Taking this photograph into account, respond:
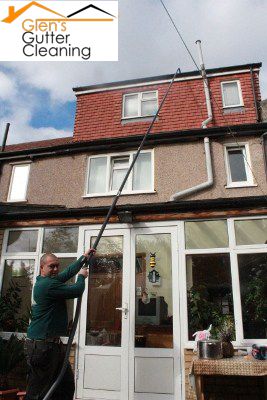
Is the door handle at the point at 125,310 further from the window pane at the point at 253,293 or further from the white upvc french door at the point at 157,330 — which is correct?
the window pane at the point at 253,293

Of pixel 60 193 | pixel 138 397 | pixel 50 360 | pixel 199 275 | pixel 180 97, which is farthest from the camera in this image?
pixel 180 97

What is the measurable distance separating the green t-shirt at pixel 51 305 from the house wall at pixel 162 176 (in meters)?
5.94

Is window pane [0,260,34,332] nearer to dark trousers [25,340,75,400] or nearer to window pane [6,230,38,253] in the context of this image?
window pane [6,230,38,253]

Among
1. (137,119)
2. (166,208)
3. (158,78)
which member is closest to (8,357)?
(166,208)

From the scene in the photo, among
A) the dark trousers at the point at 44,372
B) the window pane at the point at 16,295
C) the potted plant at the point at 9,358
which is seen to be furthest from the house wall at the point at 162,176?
the dark trousers at the point at 44,372

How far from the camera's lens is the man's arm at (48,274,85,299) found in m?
3.86

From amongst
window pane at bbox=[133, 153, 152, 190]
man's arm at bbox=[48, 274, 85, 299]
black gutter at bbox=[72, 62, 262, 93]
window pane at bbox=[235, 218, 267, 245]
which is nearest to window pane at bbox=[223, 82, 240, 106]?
black gutter at bbox=[72, 62, 262, 93]

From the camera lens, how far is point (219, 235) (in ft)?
21.9

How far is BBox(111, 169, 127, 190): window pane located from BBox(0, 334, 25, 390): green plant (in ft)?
17.6

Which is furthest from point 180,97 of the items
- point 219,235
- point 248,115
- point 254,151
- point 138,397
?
point 138,397

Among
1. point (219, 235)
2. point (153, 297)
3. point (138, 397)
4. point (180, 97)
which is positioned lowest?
Answer: point (138, 397)

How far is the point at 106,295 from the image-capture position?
6762mm

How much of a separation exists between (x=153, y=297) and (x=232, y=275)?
160 centimetres

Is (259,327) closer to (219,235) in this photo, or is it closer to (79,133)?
(219,235)
